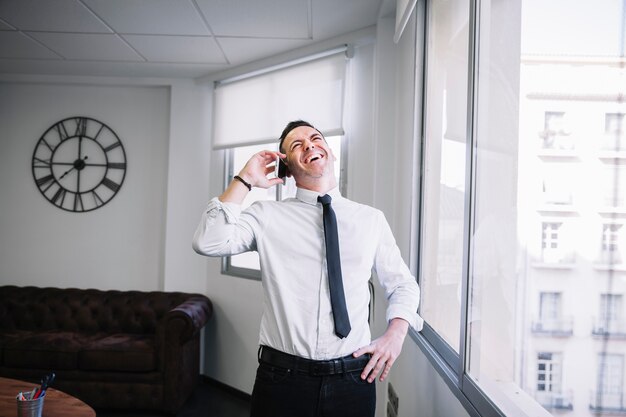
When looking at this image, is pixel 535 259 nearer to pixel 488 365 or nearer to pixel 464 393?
pixel 488 365

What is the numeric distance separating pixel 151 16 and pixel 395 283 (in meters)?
2.53

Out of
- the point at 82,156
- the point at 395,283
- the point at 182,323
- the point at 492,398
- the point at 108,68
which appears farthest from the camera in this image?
the point at 82,156

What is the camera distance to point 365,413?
5.03 ft

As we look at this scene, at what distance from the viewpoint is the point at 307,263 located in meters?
1.55

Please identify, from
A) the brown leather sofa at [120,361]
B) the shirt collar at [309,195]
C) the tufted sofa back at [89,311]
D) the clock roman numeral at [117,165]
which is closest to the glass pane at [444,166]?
the shirt collar at [309,195]

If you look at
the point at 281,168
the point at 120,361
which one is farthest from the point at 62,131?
the point at 281,168

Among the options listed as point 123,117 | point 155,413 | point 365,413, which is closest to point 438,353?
point 365,413

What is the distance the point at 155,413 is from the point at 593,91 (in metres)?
3.74

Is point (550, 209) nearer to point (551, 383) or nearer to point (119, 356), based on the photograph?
point (551, 383)

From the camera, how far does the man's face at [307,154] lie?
5.29ft

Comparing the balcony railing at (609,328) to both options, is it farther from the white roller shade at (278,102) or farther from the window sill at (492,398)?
the white roller shade at (278,102)

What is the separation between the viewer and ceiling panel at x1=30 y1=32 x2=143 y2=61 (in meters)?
3.64

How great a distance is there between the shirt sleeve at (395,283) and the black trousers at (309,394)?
22 centimetres

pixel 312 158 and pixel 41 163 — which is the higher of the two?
pixel 41 163
